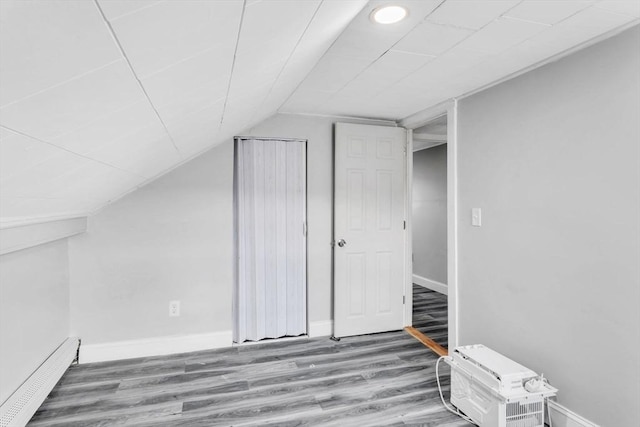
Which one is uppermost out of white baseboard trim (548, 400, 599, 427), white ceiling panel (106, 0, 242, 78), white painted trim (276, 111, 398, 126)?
white painted trim (276, 111, 398, 126)

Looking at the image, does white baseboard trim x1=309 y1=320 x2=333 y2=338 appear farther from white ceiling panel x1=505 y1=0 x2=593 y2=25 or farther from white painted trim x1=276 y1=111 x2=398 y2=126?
white ceiling panel x1=505 y1=0 x2=593 y2=25

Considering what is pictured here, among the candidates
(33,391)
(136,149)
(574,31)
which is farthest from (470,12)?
(33,391)

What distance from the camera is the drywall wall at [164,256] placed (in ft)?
8.80

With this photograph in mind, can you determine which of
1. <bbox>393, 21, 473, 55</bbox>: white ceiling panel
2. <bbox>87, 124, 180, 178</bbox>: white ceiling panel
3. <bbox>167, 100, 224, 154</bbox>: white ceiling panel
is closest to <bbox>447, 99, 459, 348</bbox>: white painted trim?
<bbox>393, 21, 473, 55</bbox>: white ceiling panel

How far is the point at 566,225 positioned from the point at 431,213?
10.7ft

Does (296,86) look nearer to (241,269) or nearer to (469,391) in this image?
(241,269)

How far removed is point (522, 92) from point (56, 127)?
233 centimetres

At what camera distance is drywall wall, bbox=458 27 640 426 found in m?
1.63

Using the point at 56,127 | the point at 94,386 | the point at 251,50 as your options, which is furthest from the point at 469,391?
the point at 94,386

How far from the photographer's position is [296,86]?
238 centimetres

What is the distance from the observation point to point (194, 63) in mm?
917

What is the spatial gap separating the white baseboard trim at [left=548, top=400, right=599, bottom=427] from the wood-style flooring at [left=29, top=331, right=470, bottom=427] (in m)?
0.49

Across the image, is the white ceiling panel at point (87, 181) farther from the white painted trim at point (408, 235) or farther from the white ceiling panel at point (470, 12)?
the white painted trim at point (408, 235)

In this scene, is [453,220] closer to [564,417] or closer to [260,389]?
[564,417]
